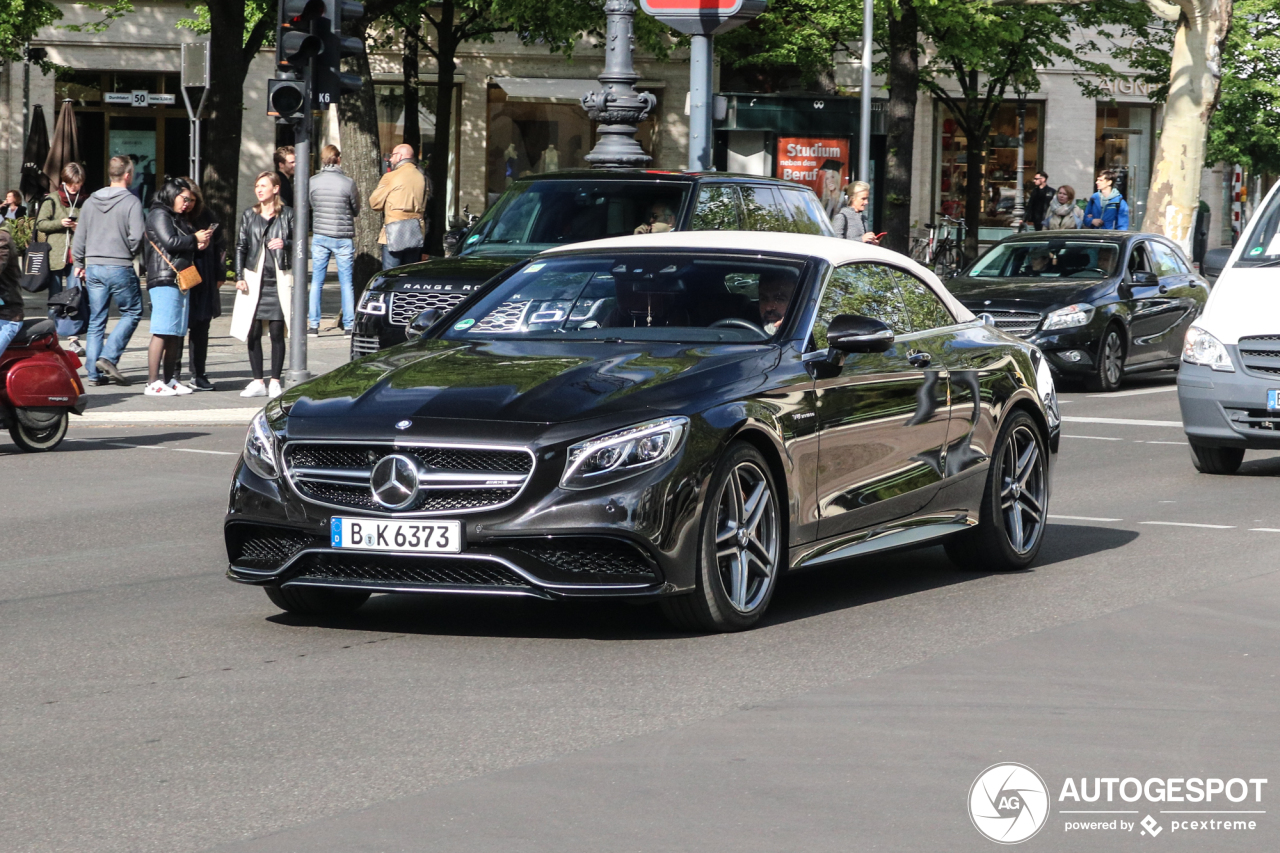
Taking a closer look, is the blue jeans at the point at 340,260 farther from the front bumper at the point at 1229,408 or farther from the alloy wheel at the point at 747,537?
the alloy wheel at the point at 747,537

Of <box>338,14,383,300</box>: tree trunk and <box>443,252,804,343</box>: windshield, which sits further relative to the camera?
<box>338,14,383,300</box>: tree trunk

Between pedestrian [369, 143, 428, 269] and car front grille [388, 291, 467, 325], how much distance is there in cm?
559

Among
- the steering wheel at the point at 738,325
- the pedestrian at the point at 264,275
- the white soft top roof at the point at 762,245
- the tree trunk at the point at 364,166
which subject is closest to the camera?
the steering wheel at the point at 738,325

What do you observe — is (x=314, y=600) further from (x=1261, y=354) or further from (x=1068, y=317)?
(x=1068, y=317)

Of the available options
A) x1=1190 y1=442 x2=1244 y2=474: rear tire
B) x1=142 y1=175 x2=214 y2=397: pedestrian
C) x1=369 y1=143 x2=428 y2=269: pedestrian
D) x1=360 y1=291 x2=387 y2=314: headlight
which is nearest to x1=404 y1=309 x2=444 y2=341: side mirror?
x1=1190 y1=442 x2=1244 y2=474: rear tire

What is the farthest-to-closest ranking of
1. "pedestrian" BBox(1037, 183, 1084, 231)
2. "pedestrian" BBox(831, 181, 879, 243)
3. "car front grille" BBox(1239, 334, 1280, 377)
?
"pedestrian" BBox(1037, 183, 1084, 231) < "pedestrian" BBox(831, 181, 879, 243) < "car front grille" BBox(1239, 334, 1280, 377)

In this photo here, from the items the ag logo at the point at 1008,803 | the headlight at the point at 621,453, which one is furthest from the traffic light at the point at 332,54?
the ag logo at the point at 1008,803

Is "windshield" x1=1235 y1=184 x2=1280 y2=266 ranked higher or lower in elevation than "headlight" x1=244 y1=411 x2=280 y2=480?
higher

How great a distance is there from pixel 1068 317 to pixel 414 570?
548 inches

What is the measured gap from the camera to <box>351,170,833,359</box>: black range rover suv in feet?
52.2

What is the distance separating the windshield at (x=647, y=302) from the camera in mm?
8172

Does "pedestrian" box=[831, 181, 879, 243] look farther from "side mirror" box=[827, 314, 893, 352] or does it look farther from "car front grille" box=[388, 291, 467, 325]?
"side mirror" box=[827, 314, 893, 352]

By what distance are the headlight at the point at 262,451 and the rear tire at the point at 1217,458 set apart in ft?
25.7

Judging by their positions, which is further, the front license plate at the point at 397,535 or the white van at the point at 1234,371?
the white van at the point at 1234,371
